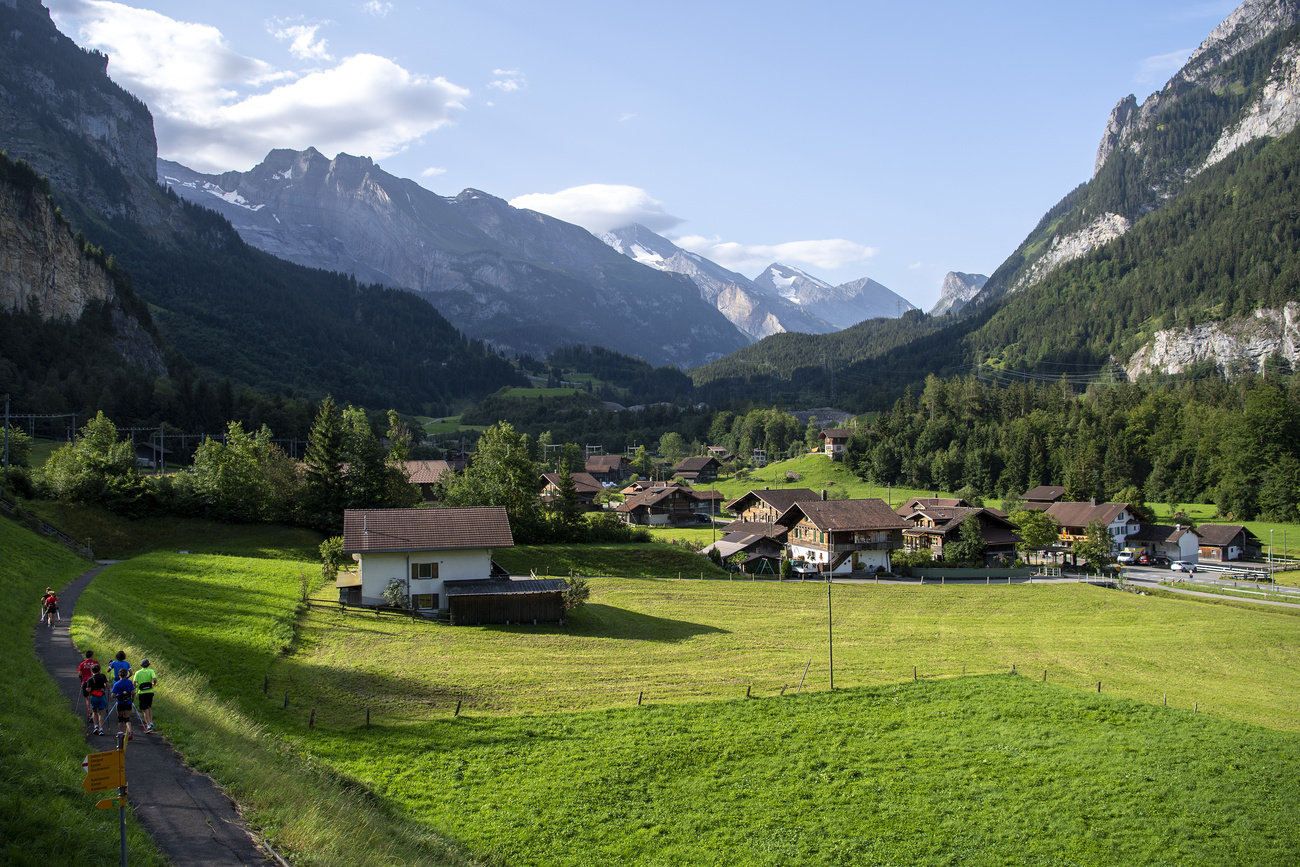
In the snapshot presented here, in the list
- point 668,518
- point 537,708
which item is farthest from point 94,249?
point 537,708

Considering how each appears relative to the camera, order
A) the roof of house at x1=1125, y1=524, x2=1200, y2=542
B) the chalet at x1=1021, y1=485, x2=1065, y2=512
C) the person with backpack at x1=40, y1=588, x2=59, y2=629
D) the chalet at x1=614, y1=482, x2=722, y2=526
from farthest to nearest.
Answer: the chalet at x1=1021, y1=485, x2=1065, y2=512
the chalet at x1=614, y1=482, x2=722, y2=526
the roof of house at x1=1125, y1=524, x2=1200, y2=542
the person with backpack at x1=40, y1=588, x2=59, y2=629

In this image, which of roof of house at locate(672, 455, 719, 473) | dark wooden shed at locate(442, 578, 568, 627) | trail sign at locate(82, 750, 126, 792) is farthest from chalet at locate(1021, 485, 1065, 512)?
trail sign at locate(82, 750, 126, 792)

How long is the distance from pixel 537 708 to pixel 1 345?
411ft

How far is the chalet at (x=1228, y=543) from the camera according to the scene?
8025 cm

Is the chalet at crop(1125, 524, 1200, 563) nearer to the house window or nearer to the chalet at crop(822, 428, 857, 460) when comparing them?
the chalet at crop(822, 428, 857, 460)

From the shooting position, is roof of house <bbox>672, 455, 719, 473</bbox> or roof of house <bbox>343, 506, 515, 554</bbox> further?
roof of house <bbox>672, 455, 719, 473</bbox>

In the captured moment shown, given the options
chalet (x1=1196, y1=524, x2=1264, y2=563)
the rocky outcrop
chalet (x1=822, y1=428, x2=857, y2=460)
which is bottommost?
chalet (x1=1196, y1=524, x2=1264, y2=563)

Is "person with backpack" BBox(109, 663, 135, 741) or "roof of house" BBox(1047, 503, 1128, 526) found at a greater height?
"person with backpack" BBox(109, 663, 135, 741)

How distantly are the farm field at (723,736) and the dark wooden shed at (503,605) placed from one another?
144 centimetres

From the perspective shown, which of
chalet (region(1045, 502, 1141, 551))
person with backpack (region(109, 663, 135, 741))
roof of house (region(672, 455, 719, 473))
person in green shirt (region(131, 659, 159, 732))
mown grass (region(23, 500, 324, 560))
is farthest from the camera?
roof of house (region(672, 455, 719, 473))

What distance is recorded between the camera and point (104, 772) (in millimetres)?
8500

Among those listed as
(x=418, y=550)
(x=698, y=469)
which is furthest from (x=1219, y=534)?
(x=418, y=550)

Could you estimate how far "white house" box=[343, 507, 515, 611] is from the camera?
3794cm

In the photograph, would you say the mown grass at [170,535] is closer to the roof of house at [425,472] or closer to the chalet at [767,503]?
the roof of house at [425,472]
